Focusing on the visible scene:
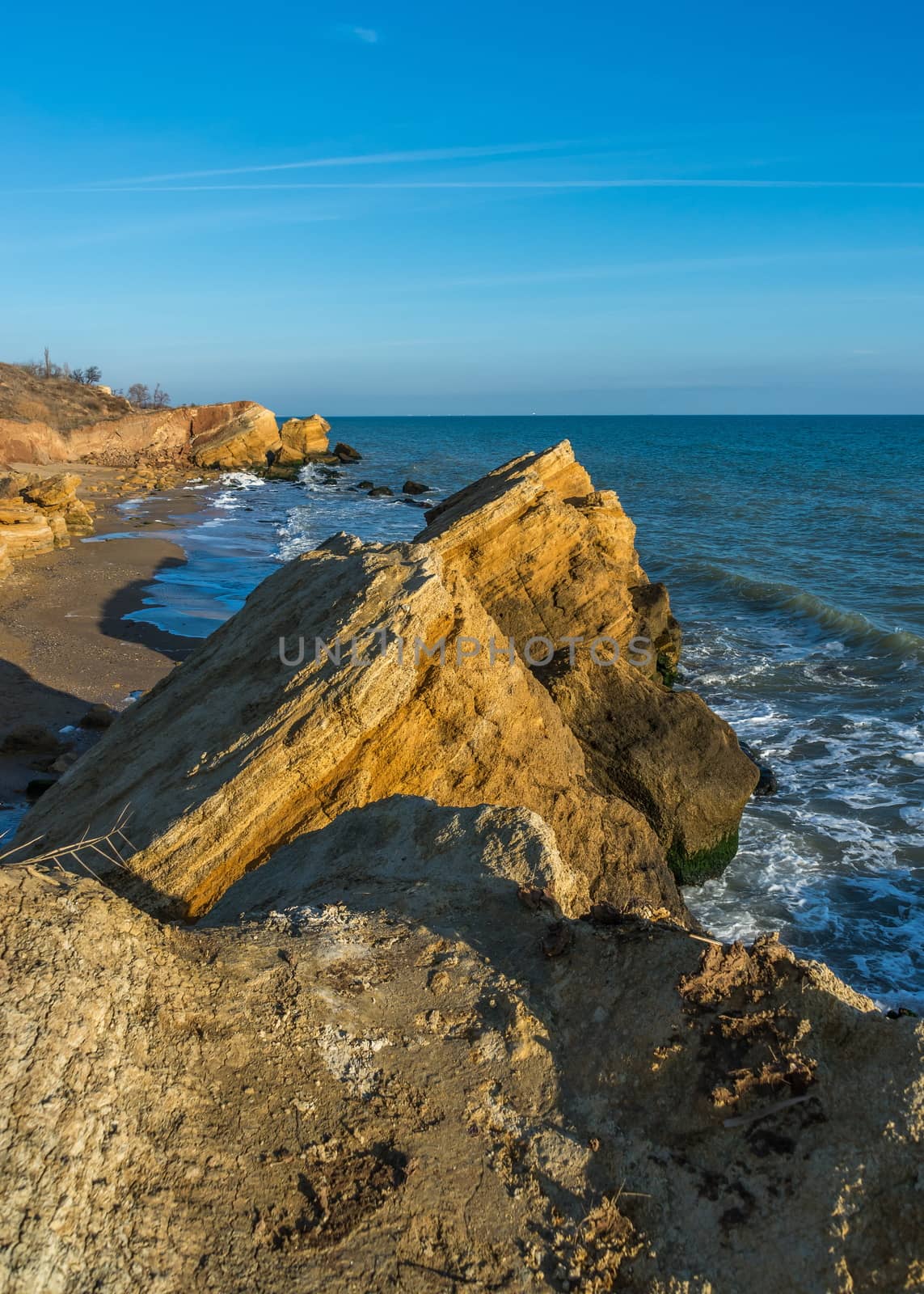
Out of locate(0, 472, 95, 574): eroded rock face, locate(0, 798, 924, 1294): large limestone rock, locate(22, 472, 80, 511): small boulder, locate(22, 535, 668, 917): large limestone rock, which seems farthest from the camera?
locate(22, 472, 80, 511): small boulder

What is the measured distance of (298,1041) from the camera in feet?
11.6

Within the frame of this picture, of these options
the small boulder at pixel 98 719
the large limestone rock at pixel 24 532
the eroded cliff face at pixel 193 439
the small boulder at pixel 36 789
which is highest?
the eroded cliff face at pixel 193 439

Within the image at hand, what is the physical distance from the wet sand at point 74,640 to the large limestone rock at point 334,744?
441cm

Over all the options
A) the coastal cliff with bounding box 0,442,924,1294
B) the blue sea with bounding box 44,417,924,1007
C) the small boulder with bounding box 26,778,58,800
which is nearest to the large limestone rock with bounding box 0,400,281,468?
the blue sea with bounding box 44,417,924,1007

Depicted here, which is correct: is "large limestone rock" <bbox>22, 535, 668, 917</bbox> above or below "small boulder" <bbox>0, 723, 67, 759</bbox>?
above

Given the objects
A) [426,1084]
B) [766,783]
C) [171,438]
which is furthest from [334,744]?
[171,438]

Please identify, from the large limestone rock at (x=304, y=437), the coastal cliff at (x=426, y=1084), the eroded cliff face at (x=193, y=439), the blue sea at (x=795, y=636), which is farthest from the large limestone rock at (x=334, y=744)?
the large limestone rock at (x=304, y=437)

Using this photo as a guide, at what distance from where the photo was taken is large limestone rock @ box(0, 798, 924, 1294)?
2723 mm

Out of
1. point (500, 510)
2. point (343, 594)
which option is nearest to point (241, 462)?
point (500, 510)

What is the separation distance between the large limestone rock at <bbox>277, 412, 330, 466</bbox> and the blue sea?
986cm

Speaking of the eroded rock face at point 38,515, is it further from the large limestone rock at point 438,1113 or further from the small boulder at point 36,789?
the large limestone rock at point 438,1113

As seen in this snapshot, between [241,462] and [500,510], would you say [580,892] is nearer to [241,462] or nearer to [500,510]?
[500,510]

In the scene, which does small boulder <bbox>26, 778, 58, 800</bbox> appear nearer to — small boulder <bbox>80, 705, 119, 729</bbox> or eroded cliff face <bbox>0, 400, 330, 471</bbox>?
small boulder <bbox>80, 705, 119, 729</bbox>

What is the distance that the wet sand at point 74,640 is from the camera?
13.7 m
